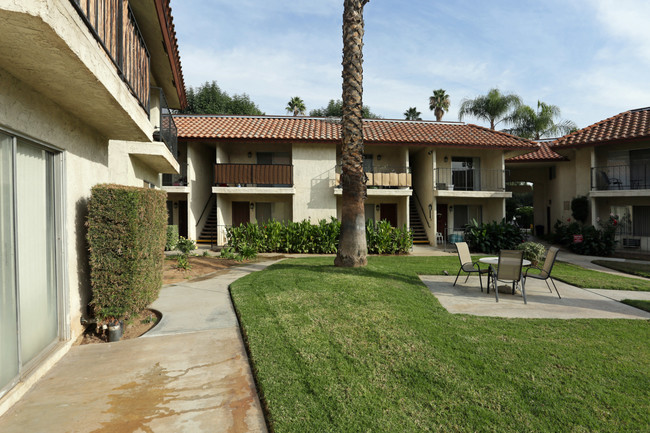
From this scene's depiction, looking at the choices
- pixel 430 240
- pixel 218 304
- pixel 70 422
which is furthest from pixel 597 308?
pixel 430 240

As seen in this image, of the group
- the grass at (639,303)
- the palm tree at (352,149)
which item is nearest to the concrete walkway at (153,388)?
the palm tree at (352,149)

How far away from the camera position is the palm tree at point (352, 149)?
10289 mm

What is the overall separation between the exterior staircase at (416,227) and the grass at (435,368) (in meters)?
14.2

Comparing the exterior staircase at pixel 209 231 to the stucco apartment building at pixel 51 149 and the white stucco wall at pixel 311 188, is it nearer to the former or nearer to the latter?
the white stucco wall at pixel 311 188

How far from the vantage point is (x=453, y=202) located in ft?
70.8

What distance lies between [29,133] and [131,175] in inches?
226

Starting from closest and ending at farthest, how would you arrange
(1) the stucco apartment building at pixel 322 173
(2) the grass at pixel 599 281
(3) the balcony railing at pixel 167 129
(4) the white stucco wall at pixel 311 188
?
(2) the grass at pixel 599 281 → (3) the balcony railing at pixel 167 129 → (1) the stucco apartment building at pixel 322 173 → (4) the white stucco wall at pixel 311 188

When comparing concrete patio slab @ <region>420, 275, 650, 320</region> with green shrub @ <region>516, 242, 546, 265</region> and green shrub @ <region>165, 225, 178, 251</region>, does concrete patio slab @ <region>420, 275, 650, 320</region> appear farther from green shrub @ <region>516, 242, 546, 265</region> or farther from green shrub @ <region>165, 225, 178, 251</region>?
green shrub @ <region>165, 225, 178, 251</region>

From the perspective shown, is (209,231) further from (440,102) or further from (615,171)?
(440,102)

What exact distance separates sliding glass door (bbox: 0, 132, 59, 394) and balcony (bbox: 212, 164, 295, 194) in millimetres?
13815

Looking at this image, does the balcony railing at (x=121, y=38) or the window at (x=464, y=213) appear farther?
the window at (x=464, y=213)

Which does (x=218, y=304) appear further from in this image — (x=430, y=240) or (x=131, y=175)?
(x=430, y=240)

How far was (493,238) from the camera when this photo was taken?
17609 millimetres

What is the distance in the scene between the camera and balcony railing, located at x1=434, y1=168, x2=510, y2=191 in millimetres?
20219
